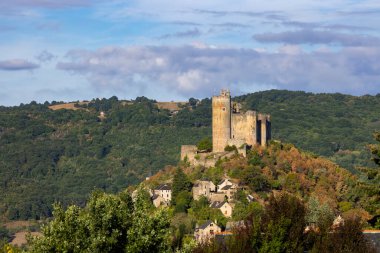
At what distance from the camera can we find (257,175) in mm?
74875

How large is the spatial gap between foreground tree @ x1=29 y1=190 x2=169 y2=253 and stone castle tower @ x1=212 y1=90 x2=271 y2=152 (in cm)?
4611

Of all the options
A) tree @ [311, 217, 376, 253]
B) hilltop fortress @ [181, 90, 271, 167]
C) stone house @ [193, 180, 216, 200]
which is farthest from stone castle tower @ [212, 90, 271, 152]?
tree @ [311, 217, 376, 253]

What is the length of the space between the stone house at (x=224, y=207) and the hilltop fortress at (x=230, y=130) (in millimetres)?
5356

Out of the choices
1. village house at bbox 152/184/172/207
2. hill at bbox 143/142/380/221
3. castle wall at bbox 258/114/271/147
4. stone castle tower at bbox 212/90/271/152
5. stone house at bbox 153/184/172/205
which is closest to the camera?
hill at bbox 143/142/380/221

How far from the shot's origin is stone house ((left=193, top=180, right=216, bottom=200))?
74.0 metres

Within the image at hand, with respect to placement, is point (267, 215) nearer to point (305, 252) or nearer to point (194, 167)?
point (305, 252)

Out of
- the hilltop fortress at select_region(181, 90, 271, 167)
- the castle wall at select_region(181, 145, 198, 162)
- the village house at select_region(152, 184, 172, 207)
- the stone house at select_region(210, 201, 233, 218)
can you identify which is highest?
the hilltop fortress at select_region(181, 90, 271, 167)

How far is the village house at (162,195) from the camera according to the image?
7475 cm

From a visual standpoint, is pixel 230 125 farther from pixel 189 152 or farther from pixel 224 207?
pixel 224 207

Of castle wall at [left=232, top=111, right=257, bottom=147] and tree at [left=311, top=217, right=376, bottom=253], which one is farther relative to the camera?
castle wall at [left=232, top=111, right=257, bottom=147]

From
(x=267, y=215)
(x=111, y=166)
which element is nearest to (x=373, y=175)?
(x=267, y=215)

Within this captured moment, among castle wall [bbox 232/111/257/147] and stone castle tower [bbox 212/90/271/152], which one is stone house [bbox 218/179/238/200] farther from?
castle wall [bbox 232/111/257/147]

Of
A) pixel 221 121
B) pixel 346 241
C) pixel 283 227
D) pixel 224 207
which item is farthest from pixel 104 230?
pixel 221 121

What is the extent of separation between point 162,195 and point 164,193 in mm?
268
